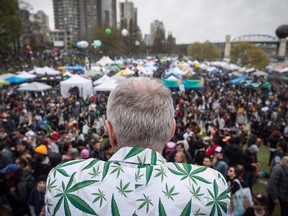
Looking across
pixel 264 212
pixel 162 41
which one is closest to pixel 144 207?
pixel 264 212

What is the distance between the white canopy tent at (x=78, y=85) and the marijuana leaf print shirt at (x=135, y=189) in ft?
51.2

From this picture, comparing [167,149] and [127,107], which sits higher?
[127,107]

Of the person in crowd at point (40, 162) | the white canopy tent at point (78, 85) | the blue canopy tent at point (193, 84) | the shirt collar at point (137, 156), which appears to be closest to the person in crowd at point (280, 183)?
the shirt collar at point (137, 156)

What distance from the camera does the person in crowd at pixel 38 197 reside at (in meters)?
3.92

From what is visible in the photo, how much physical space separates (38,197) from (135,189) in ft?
11.5

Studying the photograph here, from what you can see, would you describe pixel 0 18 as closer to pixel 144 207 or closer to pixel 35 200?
Result: pixel 35 200

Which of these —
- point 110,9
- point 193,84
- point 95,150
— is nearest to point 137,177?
point 95,150

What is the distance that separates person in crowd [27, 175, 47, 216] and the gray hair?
10.8 feet

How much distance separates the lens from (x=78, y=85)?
53.2 feet

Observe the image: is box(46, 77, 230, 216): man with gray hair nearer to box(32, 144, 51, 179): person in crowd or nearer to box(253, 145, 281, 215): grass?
box(32, 144, 51, 179): person in crowd

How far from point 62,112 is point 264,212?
12175mm

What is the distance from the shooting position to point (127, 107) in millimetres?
1072

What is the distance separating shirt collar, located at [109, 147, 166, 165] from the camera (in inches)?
40.4

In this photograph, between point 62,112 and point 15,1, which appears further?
point 15,1
